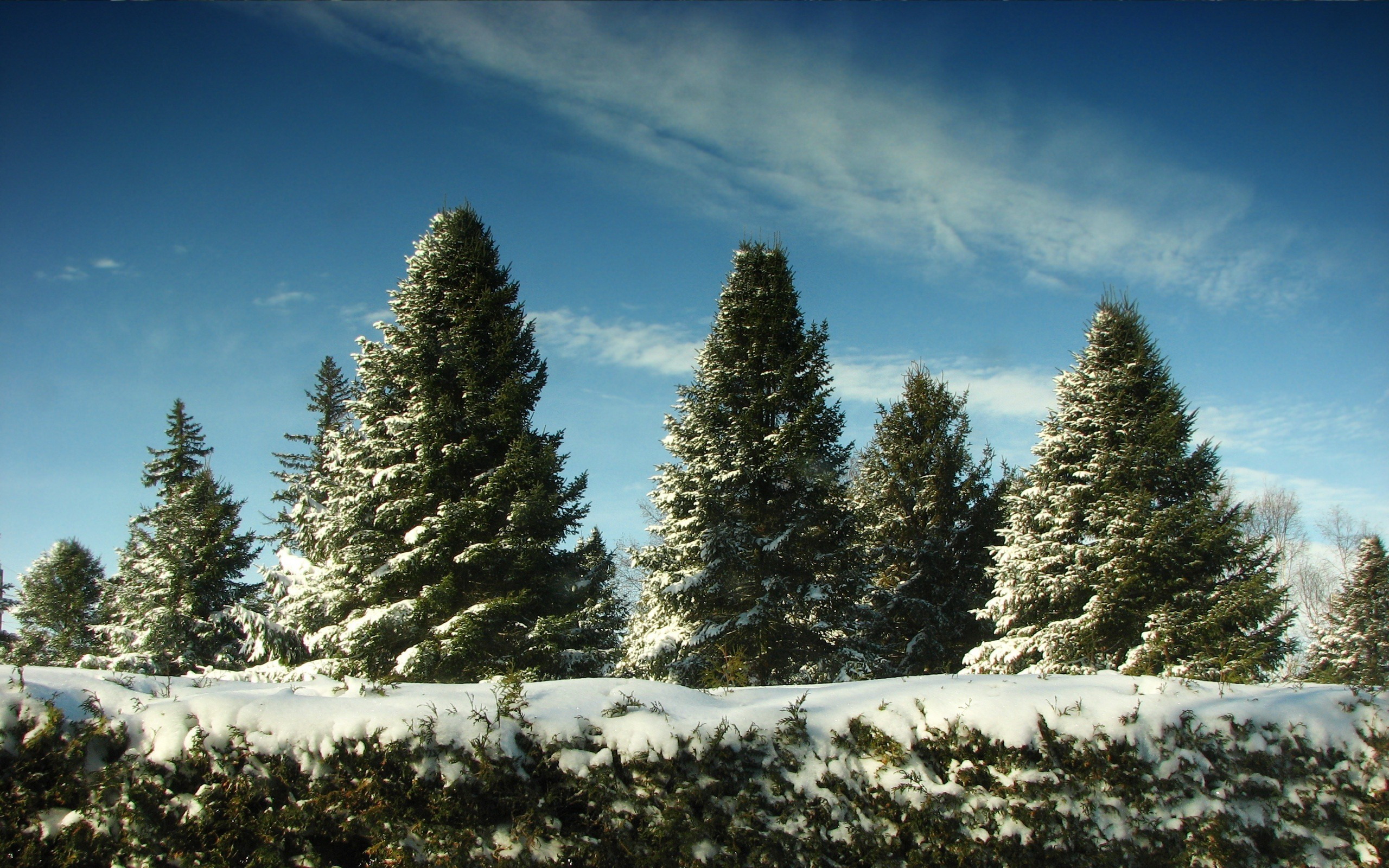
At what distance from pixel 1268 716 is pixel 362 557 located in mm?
12320

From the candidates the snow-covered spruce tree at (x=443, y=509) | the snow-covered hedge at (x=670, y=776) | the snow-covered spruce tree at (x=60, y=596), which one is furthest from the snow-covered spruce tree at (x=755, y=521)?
the snow-covered spruce tree at (x=60, y=596)

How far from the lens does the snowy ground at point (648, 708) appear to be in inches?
153

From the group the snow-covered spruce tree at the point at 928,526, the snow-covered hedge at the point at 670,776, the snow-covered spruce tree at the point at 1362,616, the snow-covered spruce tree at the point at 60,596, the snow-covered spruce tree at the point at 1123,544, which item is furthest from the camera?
the snow-covered spruce tree at the point at 60,596

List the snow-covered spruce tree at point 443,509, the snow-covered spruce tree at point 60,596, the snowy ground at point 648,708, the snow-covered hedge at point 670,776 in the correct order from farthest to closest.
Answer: the snow-covered spruce tree at point 60,596 → the snow-covered spruce tree at point 443,509 → the snowy ground at point 648,708 → the snow-covered hedge at point 670,776

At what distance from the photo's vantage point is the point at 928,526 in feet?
61.7

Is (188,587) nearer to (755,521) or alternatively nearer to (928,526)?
(755,521)

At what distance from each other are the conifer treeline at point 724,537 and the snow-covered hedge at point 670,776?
6.96m

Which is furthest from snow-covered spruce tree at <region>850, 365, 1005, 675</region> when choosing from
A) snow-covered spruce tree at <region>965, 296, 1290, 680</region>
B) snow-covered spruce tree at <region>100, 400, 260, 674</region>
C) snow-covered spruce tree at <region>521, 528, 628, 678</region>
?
snow-covered spruce tree at <region>100, 400, 260, 674</region>

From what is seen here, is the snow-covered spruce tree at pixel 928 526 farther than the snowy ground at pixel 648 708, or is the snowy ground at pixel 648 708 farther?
the snow-covered spruce tree at pixel 928 526

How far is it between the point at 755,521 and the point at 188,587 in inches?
654

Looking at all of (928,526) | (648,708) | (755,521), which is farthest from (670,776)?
(928,526)

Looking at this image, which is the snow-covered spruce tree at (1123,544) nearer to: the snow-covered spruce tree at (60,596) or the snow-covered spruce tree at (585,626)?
the snow-covered spruce tree at (585,626)

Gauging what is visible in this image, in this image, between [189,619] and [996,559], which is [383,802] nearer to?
[996,559]

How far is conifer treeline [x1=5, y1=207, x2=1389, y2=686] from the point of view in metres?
12.0
